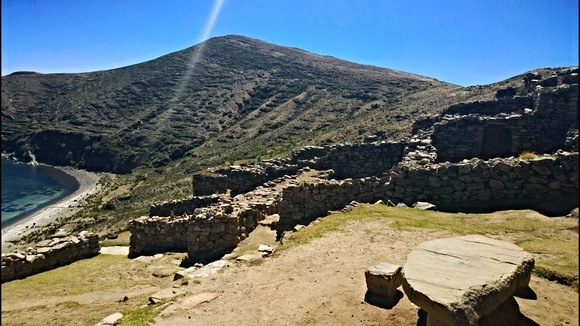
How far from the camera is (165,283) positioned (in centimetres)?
1159

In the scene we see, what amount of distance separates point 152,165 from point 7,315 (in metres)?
57.7

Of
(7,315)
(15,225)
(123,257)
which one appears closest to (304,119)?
(15,225)

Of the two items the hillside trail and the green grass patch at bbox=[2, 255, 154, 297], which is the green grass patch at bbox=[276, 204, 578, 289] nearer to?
the hillside trail

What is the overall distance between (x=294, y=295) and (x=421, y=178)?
7322mm

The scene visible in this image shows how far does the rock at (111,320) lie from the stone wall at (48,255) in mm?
6619

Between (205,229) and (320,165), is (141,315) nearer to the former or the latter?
(205,229)

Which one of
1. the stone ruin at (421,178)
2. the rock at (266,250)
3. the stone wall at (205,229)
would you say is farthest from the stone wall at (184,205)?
the rock at (266,250)

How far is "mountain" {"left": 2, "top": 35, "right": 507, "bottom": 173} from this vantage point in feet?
191

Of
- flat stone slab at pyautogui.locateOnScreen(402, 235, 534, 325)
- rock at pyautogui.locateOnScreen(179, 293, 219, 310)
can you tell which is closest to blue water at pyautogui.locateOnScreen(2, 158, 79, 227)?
rock at pyautogui.locateOnScreen(179, 293, 219, 310)

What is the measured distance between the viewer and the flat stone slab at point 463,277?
5.66m

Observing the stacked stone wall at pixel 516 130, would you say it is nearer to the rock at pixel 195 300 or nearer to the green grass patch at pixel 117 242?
the rock at pixel 195 300

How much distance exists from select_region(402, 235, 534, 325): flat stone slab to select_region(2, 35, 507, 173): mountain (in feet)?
114

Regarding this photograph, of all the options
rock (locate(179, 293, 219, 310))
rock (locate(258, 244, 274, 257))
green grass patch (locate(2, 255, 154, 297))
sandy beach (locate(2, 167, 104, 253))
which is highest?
rock (locate(258, 244, 274, 257))

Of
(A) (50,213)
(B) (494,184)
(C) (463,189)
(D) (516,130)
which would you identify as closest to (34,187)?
(A) (50,213)
